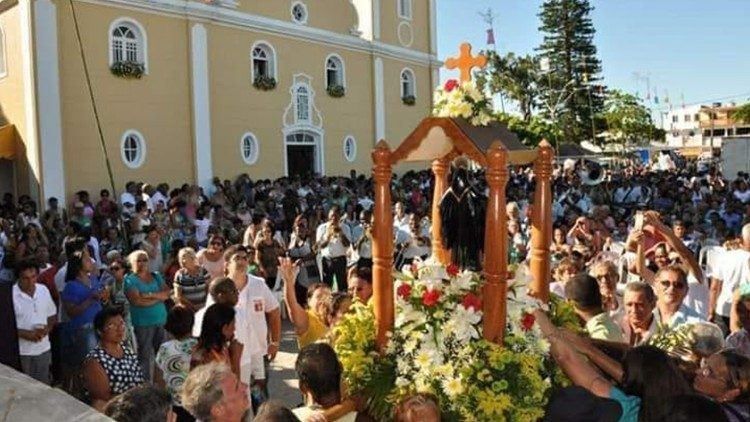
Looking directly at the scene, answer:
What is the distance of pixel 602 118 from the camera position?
154ft

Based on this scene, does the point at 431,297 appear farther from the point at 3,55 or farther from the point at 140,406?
the point at 3,55

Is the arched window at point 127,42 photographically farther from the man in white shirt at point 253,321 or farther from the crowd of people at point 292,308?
the man in white shirt at point 253,321

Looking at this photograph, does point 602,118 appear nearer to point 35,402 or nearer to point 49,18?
point 49,18

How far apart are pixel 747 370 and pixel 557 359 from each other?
36.2 inches

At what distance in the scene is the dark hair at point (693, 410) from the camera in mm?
2764

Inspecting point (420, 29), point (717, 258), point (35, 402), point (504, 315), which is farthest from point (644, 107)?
point (35, 402)

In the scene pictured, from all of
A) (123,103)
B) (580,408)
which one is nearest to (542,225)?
(580,408)

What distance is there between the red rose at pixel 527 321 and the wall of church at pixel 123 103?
50.1ft

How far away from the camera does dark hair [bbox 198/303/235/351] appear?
15.3 ft

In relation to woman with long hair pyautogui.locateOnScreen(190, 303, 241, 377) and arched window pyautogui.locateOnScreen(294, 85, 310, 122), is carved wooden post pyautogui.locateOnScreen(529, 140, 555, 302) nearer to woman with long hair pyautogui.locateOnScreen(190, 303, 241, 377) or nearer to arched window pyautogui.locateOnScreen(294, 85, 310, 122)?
woman with long hair pyautogui.locateOnScreen(190, 303, 241, 377)

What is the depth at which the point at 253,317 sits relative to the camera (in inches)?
235

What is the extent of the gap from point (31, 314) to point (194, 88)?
1396 centimetres

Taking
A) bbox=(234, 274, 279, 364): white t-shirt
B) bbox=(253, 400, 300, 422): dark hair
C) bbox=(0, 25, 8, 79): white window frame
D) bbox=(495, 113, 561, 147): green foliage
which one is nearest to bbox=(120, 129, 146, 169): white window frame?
bbox=(0, 25, 8, 79): white window frame

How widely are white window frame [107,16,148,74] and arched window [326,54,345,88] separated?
298 inches
